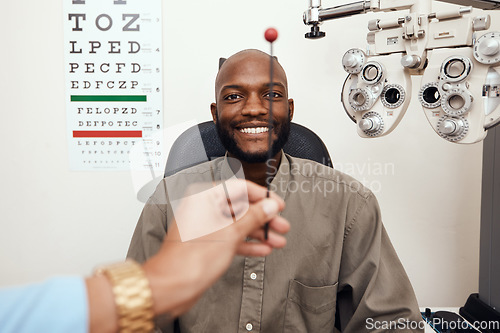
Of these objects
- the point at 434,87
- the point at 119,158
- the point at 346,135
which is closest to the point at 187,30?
the point at 119,158

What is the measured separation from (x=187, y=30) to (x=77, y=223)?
60 centimetres

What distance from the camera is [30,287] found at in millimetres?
239

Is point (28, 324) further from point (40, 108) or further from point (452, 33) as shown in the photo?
point (40, 108)

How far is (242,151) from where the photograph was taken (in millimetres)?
671

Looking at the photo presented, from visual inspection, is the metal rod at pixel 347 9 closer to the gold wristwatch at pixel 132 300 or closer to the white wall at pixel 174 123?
the white wall at pixel 174 123

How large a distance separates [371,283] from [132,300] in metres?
0.47

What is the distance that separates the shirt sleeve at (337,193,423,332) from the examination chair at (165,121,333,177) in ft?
0.51

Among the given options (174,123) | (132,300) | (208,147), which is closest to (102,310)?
(132,300)

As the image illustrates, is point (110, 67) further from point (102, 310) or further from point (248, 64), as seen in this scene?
point (102, 310)

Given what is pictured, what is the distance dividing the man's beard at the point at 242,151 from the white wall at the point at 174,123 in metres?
0.37

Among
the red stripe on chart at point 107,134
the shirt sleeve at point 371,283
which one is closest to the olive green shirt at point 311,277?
the shirt sleeve at point 371,283

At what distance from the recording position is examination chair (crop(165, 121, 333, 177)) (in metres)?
0.74

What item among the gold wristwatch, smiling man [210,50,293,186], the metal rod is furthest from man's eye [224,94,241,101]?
the gold wristwatch

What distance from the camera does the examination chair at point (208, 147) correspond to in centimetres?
74
